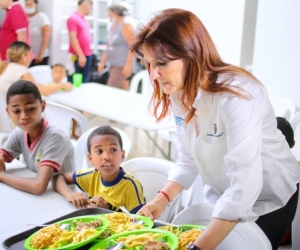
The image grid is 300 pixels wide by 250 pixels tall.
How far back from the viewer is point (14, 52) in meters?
3.56

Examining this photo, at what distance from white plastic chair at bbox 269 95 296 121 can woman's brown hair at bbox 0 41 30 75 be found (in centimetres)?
194

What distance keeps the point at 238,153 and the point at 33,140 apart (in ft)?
3.81

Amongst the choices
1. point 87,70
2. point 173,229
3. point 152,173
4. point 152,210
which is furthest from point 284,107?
point 173,229

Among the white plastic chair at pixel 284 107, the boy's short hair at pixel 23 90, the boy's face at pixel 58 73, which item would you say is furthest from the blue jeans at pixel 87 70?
the boy's short hair at pixel 23 90

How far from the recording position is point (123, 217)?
1.40m

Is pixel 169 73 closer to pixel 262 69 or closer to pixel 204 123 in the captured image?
pixel 204 123

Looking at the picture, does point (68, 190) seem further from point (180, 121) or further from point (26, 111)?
point (180, 121)

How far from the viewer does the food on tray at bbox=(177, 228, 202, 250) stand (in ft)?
3.99

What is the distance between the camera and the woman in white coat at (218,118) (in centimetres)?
118

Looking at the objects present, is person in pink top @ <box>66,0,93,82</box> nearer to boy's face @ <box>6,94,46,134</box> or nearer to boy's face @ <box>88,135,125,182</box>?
boy's face @ <box>6,94,46,134</box>

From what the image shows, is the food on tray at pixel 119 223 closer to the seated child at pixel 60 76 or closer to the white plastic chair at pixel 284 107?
the white plastic chair at pixel 284 107

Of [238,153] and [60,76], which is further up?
[238,153]

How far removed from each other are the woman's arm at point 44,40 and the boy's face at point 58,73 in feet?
0.62

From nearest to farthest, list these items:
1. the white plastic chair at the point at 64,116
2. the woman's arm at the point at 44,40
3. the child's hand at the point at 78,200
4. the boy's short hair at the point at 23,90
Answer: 1. the child's hand at the point at 78,200
2. the boy's short hair at the point at 23,90
3. the white plastic chair at the point at 64,116
4. the woman's arm at the point at 44,40
